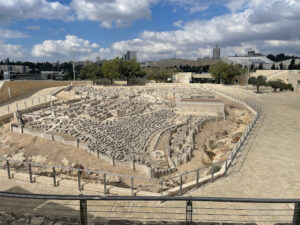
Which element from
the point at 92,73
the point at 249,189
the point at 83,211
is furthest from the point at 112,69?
the point at 83,211

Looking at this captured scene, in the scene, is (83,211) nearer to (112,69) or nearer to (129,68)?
(112,69)

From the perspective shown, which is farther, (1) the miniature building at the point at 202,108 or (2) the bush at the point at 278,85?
(2) the bush at the point at 278,85

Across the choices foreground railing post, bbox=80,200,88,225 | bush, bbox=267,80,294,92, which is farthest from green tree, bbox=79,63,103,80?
foreground railing post, bbox=80,200,88,225

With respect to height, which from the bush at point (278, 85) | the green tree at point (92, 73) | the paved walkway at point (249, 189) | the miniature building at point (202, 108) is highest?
the green tree at point (92, 73)

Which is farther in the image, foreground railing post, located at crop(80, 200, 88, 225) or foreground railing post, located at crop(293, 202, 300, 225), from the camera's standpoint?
foreground railing post, located at crop(80, 200, 88, 225)

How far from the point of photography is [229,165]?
9.79 m

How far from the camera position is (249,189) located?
777cm

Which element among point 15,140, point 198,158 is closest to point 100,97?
point 15,140

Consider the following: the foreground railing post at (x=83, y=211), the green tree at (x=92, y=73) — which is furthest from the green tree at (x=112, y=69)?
the foreground railing post at (x=83, y=211)

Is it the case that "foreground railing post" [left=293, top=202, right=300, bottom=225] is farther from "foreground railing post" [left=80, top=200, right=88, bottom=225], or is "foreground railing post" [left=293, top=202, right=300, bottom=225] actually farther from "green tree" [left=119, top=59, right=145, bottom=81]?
"green tree" [left=119, top=59, right=145, bottom=81]

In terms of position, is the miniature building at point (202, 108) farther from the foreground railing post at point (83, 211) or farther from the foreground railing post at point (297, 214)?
the foreground railing post at point (83, 211)

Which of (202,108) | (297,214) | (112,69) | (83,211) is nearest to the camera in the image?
(297,214)

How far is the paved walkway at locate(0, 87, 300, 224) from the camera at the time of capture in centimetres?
616

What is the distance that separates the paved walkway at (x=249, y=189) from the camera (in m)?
6.16
